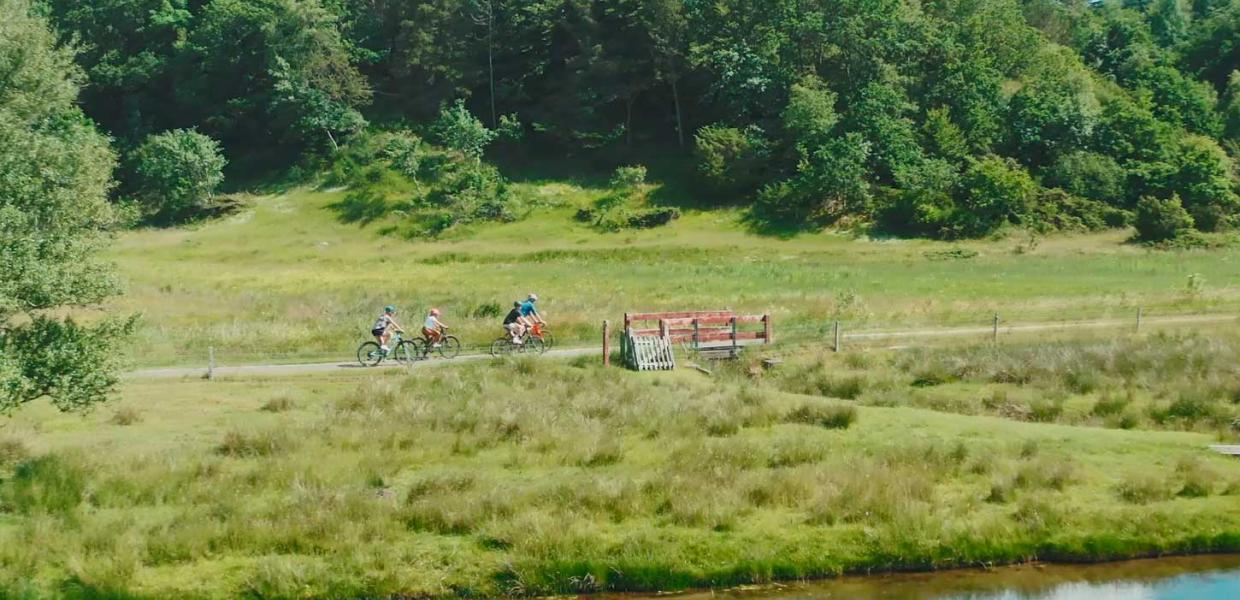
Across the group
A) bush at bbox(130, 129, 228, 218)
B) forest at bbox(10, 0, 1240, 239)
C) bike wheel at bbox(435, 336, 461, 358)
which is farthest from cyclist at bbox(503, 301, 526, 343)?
bush at bbox(130, 129, 228, 218)

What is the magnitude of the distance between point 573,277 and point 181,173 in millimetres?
47340

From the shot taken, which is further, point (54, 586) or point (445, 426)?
point (445, 426)

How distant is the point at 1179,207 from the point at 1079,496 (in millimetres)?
64928

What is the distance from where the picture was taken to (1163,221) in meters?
78.5

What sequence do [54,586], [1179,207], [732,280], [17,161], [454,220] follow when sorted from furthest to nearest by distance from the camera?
1. [454,220]
2. [1179,207]
3. [732,280]
4. [17,161]
5. [54,586]

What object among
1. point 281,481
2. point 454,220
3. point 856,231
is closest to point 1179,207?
point 856,231

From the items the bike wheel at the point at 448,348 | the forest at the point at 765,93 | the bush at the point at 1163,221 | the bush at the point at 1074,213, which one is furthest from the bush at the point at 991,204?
the bike wheel at the point at 448,348

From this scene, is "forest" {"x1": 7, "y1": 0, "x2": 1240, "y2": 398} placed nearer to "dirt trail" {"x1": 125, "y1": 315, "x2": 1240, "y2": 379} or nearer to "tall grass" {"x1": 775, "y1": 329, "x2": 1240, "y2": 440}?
"dirt trail" {"x1": 125, "y1": 315, "x2": 1240, "y2": 379}

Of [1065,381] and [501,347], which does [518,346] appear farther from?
[1065,381]

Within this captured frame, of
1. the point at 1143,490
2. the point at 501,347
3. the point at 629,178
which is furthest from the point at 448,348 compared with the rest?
the point at 629,178

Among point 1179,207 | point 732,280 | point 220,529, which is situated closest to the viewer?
point 220,529

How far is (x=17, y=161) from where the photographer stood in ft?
80.3

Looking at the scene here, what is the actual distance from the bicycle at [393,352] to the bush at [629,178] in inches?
2160

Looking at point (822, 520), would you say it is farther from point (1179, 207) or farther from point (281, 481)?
point (1179, 207)
